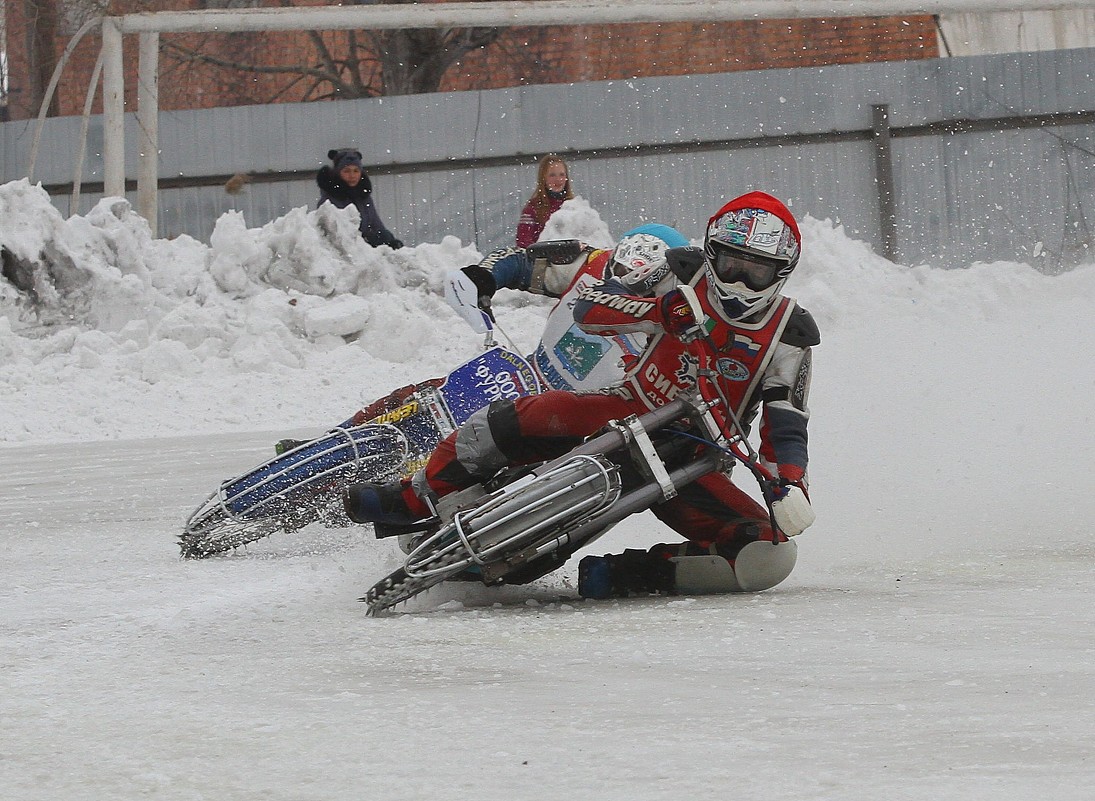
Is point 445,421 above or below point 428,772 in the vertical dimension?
above

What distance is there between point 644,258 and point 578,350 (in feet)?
1.63

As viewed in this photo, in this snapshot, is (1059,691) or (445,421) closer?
(1059,691)

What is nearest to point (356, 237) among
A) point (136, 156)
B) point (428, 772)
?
point (136, 156)

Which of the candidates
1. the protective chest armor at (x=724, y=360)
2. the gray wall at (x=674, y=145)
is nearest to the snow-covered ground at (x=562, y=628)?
the protective chest armor at (x=724, y=360)

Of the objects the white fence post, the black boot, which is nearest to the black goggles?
the black boot

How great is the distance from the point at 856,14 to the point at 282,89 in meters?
9.35

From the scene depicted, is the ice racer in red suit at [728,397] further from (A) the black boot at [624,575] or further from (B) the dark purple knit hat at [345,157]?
(B) the dark purple knit hat at [345,157]

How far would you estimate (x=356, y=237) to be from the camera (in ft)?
48.0

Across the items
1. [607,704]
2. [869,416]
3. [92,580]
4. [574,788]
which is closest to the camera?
[574,788]

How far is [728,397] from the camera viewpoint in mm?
5391

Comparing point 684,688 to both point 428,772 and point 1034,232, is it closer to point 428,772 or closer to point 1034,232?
point 428,772

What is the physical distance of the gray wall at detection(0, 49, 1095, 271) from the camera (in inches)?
641

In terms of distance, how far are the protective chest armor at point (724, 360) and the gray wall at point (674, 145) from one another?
1084cm

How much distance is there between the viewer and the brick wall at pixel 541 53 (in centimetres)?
1803
